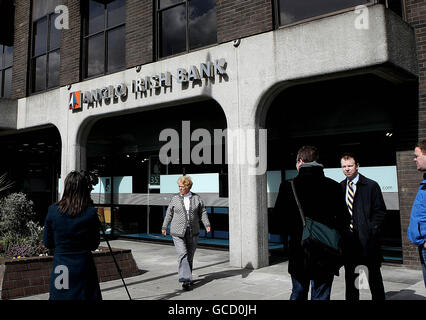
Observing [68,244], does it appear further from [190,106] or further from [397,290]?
[190,106]

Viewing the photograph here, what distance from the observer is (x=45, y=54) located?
13688mm

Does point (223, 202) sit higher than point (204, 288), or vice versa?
point (223, 202)

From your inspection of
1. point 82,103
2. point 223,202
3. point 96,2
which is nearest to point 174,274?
point 223,202

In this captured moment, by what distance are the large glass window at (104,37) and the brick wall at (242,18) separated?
369 cm

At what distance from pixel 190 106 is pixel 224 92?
255 cm

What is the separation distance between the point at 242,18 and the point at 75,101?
5867 mm

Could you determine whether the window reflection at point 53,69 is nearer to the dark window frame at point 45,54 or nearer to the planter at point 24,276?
the dark window frame at point 45,54

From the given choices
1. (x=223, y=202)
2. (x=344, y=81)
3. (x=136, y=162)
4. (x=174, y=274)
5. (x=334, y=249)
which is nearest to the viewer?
(x=334, y=249)

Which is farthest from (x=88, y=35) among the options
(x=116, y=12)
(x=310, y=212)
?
(x=310, y=212)

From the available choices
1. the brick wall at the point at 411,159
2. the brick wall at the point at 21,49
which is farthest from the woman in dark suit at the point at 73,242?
the brick wall at the point at 21,49

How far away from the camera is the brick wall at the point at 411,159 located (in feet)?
24.8

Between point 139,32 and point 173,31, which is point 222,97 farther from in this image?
point 139,32

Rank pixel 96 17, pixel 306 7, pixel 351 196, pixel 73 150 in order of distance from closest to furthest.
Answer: pixel 351 196 → pixel 306 7 → pixel 73 150 → pixel 96 17

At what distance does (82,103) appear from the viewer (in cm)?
1169
